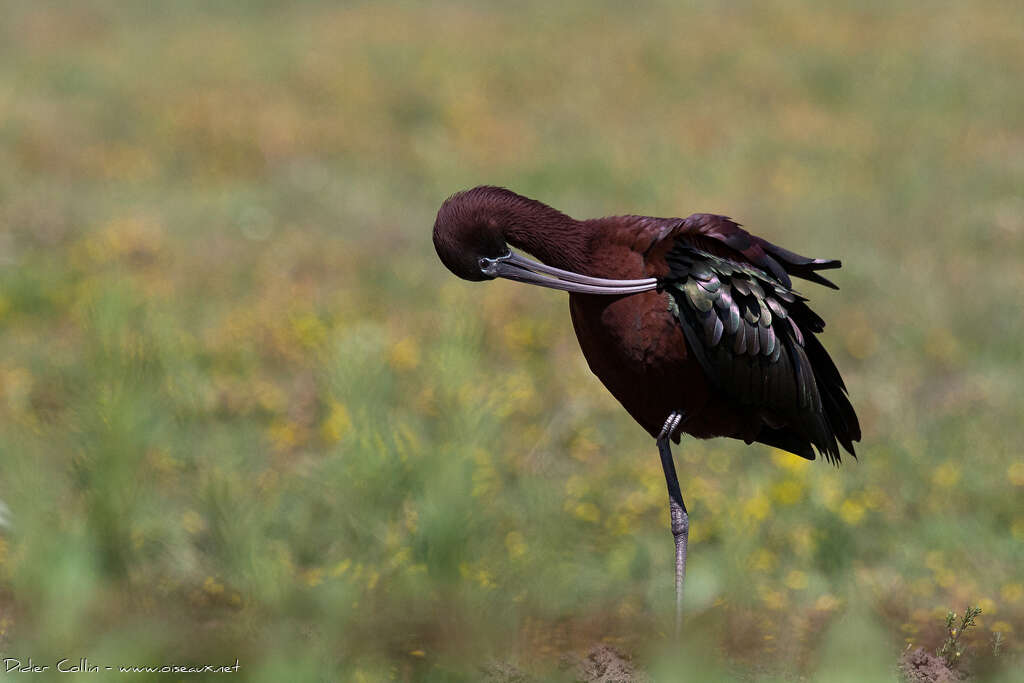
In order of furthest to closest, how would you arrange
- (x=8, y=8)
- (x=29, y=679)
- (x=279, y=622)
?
(x=8, y=8) → (x=279, y=622) → (x=29, y=679)

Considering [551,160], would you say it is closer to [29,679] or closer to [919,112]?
[919,112]

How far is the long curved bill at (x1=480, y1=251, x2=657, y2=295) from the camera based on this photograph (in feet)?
7.55

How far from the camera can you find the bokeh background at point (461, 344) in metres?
3.59

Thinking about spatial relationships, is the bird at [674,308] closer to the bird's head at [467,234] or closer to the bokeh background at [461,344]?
the bird's head at [467,234]

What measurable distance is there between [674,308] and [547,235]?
0.36 meters

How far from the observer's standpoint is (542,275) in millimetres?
2342

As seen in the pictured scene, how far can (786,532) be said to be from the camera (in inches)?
239

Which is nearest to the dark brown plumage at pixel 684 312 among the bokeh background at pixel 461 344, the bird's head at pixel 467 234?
the bird's head at pixel 467 234

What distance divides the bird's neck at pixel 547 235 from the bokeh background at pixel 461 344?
782mm

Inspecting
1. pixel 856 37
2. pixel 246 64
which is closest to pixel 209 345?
pixel 246 64

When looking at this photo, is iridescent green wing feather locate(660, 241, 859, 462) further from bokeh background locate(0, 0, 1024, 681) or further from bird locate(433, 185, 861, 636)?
bokeh background locate(0, 0, 1024, 681)

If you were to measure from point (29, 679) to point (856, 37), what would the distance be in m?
16.4

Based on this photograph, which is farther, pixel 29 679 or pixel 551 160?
pixel 551 160

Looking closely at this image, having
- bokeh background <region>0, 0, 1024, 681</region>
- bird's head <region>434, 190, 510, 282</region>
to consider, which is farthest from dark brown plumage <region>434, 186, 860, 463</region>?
bokeh background <region>0, 0, 1024, 681</region>
